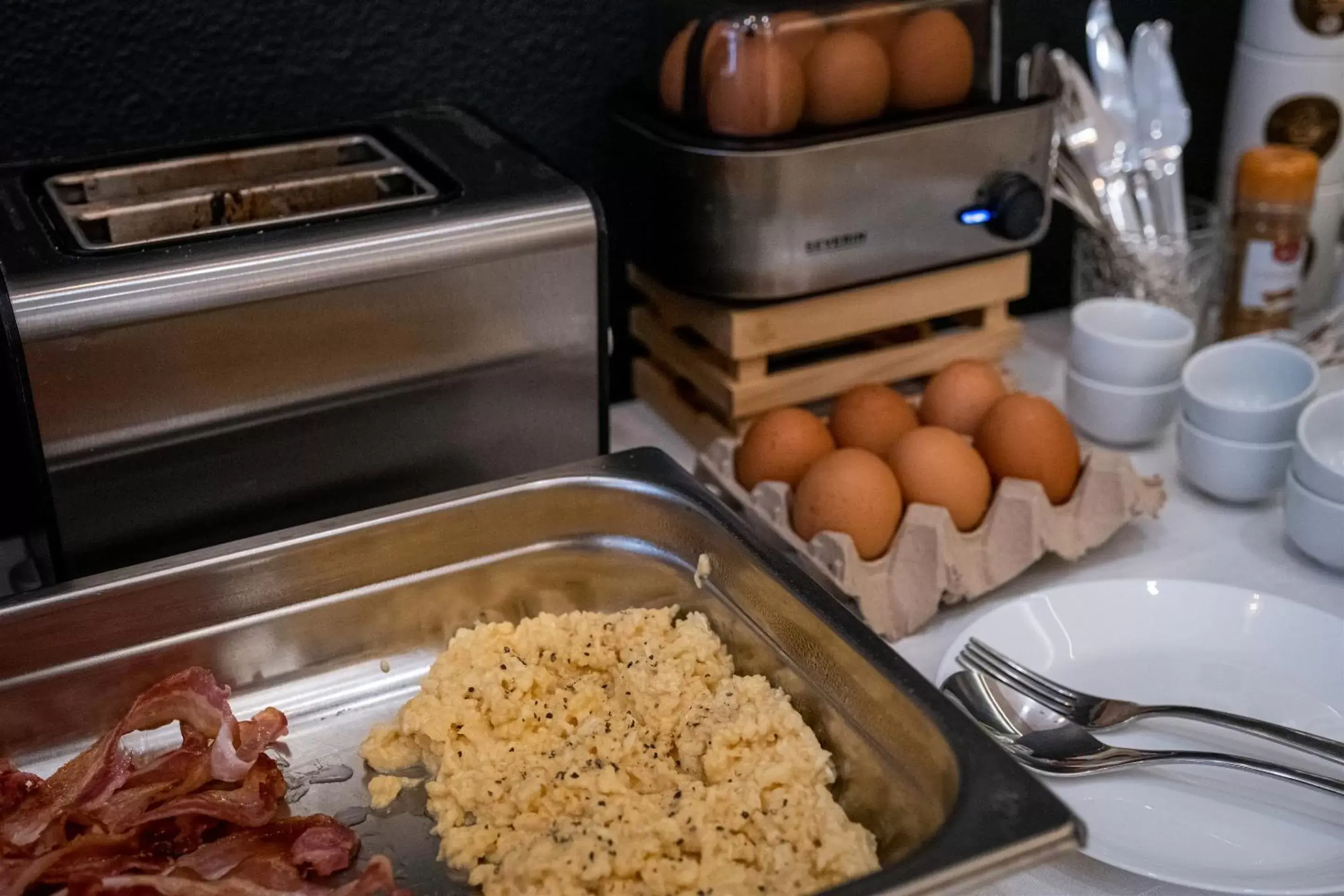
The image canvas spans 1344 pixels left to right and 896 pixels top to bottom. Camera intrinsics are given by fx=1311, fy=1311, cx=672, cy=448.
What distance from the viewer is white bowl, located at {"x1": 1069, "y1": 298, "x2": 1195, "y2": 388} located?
47.4 inches

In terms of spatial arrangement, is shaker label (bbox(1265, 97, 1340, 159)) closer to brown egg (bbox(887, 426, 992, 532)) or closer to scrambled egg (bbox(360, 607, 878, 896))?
brown egg (bbox(887, 426, 992, 532))

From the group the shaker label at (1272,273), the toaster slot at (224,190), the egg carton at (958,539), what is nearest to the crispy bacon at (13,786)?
the toaster slot at (224,190)

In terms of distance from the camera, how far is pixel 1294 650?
95cm

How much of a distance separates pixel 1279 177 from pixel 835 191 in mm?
478

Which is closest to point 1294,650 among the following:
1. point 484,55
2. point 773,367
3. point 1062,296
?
point 773,367

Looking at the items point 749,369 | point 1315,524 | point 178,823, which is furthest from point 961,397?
point 178,823

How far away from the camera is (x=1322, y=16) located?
135 centimetres

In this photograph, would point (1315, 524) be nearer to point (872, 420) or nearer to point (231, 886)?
point (872, 420)

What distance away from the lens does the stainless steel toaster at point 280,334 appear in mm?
846

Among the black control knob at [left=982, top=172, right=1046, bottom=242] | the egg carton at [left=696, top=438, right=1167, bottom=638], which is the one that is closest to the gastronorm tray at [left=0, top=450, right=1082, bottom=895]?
the egg carton at [left=696, top=438, right=1167, bottom=638]

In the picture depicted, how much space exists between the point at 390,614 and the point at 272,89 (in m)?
0.51

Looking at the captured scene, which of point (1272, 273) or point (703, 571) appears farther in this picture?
point (1272, 273)

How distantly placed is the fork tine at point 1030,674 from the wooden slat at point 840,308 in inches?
14.9

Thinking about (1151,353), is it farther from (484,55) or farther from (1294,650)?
(484,55)
